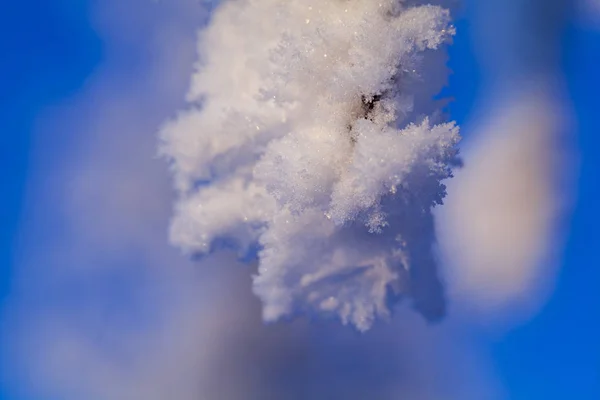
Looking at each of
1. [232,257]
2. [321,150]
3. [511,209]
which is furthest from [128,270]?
[511,209]

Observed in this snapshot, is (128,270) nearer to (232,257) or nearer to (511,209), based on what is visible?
(232,257)

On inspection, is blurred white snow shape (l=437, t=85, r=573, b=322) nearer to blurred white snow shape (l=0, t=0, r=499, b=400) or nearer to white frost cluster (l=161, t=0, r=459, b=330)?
white frost cluster (l=161, t=0, r=459, b=330)

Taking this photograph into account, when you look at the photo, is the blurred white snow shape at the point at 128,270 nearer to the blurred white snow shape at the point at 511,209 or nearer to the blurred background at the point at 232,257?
the blurred background at the point at 232,257

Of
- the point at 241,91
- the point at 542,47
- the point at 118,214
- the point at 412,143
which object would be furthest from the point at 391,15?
the point at 118,214

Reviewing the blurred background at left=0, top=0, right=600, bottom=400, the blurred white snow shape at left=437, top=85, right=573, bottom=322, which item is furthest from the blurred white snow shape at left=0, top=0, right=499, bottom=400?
the blurred white snow shape at left=437, top=85, right=573, bottom=322

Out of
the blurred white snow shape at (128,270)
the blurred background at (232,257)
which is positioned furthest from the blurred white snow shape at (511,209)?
the blurred white snow shape at (128,270)

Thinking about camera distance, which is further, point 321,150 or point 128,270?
point 128,270
